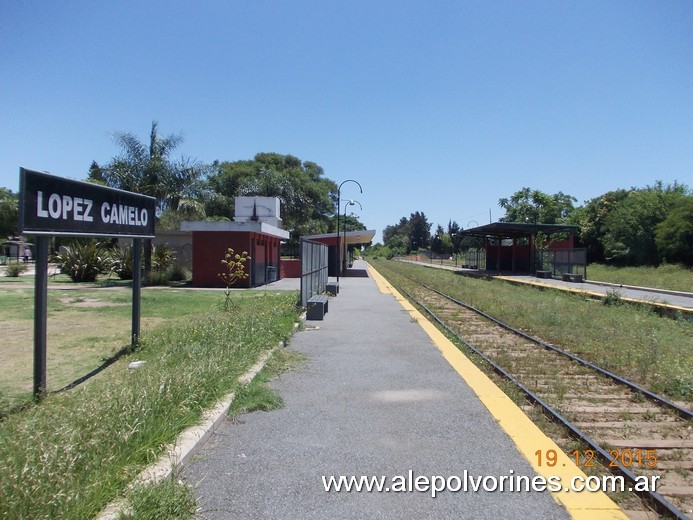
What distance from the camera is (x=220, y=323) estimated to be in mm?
11039

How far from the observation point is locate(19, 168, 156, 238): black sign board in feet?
19.0

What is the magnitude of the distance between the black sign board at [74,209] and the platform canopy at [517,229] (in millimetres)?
31447

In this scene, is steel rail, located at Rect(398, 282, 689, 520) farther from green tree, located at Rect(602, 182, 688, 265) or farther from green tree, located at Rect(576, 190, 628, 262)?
green tree, located at Rect(576, 190, 628, 262)

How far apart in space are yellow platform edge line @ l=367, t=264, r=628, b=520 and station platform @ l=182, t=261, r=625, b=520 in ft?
0.04

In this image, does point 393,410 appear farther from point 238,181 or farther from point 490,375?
point 238,181

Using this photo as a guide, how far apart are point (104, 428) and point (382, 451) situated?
7.67ft

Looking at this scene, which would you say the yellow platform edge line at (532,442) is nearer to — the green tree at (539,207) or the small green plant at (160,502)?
the small green plant at (160,502)

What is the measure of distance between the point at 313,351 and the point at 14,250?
2571 inches

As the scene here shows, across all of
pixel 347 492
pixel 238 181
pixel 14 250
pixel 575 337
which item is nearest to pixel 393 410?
pixel 347 492

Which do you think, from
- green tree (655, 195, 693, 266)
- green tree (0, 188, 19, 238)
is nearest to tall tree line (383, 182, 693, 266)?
green tree (655, 195, 693, 266)

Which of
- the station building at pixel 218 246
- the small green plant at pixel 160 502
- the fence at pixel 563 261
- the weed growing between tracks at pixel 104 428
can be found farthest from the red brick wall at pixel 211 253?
the small green plant at pixel 160 502

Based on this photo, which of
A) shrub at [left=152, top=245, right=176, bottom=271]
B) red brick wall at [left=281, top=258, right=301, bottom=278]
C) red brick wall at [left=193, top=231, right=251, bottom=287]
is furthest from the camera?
red brick wall at [left=281, top=258, right=301, bottom=278]

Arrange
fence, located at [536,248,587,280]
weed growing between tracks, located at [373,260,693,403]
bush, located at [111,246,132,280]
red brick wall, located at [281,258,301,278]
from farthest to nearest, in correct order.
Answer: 1. red brick wall, located at [281,258,301,278]
2. fence, located at [536,248,587,280]
3. bush, located at [111,246,132,280]
4. weed growing between tracks, located at [373,260,693,403]

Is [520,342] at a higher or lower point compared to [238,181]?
lower
